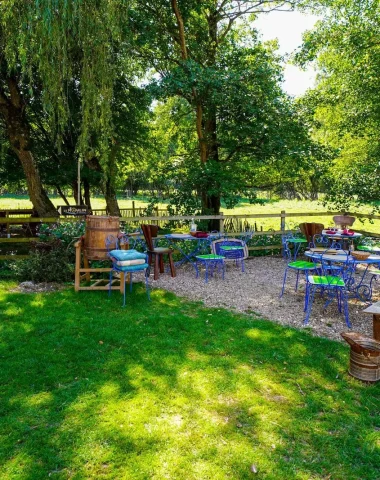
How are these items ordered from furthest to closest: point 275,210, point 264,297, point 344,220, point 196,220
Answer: point 275,210
point 196,220
point 344,220
point 264,297

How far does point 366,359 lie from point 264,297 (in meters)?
2.33

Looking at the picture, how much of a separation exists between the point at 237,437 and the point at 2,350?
239 centimetres

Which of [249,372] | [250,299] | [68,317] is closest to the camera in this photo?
[249,372]

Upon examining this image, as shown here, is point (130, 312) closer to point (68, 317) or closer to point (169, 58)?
point (68, 317)

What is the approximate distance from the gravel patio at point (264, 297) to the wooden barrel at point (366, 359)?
0.89 meters

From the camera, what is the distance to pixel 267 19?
10.5 meters

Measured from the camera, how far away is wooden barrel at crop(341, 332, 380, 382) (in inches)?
114

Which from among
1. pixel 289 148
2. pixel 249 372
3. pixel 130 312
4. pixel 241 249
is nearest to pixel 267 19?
pixel 289 148

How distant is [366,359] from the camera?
2.90 m

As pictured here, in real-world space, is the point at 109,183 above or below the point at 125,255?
above

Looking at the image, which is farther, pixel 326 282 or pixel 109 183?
pixel 109 183

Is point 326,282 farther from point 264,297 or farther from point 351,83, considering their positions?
point 351,83

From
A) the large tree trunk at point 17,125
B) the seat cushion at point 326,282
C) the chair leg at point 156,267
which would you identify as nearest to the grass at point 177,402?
the seat cushion at point 326,282

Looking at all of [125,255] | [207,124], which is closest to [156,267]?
[125,255]
